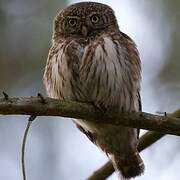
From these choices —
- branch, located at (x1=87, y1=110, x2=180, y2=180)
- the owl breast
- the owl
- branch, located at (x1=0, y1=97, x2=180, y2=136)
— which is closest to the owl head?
the owl

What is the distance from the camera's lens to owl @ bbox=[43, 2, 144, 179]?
568 cm

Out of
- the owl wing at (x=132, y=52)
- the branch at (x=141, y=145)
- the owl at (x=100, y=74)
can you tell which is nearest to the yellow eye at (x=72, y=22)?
the owl at (x=100, y=74)

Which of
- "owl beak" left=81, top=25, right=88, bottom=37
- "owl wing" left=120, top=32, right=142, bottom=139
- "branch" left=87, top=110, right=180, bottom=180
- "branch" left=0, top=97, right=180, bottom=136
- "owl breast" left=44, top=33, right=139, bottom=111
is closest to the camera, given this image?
"branch" left=0, top=97, right=180, bottom=136

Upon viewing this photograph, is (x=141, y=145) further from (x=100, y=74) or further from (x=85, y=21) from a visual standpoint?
(x=85, y=21)

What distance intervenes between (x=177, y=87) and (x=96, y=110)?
327 cm

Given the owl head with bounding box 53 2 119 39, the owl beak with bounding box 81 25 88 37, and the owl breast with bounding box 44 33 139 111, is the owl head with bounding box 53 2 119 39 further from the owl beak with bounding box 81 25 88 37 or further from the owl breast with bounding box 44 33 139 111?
the owl breast with bounding box 44 33 139 111

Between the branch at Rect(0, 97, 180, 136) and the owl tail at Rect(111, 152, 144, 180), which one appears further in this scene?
the owl tail at Rect(111, 152, 144, 180)

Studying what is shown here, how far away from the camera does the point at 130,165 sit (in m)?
6.39

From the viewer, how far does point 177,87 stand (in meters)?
8.20

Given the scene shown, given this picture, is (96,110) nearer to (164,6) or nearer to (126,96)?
(126,96)

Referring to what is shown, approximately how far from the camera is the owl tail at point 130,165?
6340 millimetres

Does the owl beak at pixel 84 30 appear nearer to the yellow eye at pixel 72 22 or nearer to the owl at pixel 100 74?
the owl at pixel 100 74

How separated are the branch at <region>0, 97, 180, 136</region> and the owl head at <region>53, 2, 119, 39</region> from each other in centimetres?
128

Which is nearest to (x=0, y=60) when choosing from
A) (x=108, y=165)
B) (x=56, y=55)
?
(x=56, y=55)
